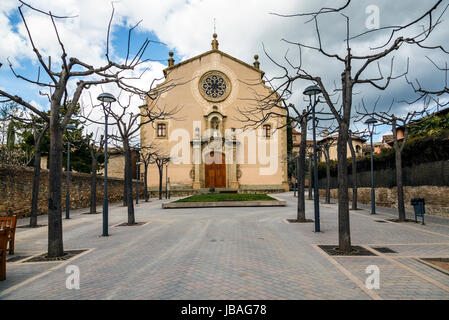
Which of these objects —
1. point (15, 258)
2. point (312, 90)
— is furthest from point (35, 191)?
point (312, 90)

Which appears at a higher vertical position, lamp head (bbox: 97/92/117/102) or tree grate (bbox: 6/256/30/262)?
lamp head (bbox: 97/92/117/102)

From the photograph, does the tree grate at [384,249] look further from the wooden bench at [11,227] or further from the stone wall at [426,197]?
the wooden bench at [11,227]

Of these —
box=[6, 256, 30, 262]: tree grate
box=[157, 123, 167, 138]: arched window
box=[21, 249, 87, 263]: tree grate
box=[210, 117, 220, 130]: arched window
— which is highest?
box=[210, 117, 220, 130]: arched window

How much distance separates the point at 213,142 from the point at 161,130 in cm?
727

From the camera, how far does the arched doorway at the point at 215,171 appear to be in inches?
1555

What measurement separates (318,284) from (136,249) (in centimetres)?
489

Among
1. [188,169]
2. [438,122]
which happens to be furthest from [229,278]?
[188,169]

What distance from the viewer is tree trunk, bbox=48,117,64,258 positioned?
704cm

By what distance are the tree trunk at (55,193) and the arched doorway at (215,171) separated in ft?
106

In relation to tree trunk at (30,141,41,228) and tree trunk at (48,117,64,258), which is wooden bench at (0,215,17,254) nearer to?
tree trunk at (48,117,64,258)

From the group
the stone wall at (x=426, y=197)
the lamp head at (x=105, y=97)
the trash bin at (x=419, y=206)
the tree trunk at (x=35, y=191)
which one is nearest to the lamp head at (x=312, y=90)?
the trash bin at (x=419, y=206)

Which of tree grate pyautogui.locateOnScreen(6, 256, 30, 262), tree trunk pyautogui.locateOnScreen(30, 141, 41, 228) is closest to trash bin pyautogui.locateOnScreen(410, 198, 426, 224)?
tree grate pyautogui.locateOnScreen(6, 256, 30, 262)

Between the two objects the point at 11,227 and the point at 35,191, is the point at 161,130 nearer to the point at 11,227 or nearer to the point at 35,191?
the point at 35,191
